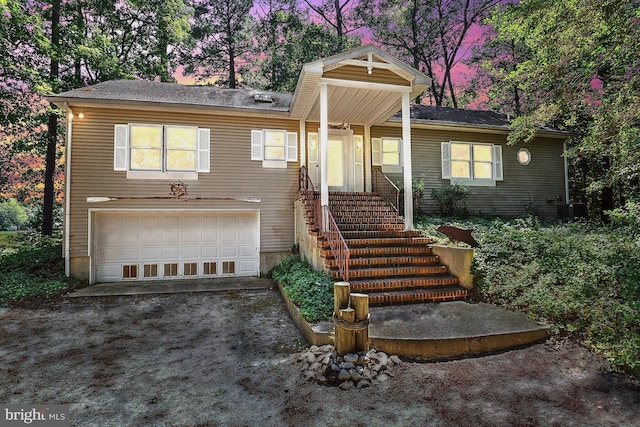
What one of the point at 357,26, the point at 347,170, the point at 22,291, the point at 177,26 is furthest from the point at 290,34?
the point at 22,291

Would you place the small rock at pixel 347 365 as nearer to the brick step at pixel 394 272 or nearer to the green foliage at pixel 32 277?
the brick step at pixel 394 272

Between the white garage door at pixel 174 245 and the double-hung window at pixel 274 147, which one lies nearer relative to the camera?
the white garage door at pixel 174 245

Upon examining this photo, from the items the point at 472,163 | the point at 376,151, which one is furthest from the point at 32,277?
the point at 472,163

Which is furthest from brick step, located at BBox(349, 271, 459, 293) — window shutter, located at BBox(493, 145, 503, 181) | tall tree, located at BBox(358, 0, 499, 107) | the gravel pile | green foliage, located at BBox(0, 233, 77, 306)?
tall tree, located at BBox(358, 0, 499, 107)

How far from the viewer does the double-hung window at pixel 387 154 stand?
10.2m

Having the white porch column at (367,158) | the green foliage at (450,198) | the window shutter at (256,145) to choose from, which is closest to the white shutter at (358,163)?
the white porch column at (367,158)

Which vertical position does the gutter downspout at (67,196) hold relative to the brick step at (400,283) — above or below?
above

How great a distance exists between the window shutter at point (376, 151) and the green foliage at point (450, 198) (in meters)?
2.17

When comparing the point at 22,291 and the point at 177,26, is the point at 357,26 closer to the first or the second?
the point at 177,26

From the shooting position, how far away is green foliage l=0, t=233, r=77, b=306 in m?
7.04

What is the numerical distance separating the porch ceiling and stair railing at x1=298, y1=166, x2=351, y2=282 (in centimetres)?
230

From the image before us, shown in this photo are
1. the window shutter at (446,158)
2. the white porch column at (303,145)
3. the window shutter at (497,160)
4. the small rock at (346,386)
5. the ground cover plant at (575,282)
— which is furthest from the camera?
the window shutter at (497,160)

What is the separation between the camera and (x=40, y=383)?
135 inches

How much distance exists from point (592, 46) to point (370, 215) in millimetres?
5585
